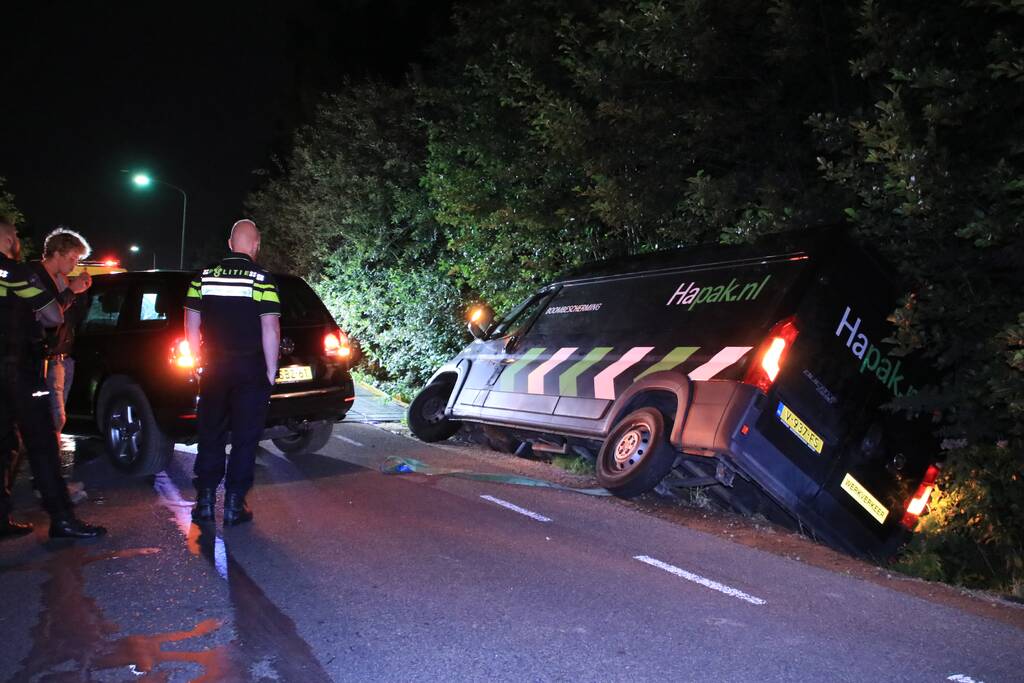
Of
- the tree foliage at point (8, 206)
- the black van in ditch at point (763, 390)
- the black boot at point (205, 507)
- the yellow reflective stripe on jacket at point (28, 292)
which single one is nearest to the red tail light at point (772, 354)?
the black van in ditch at point (763, 390)

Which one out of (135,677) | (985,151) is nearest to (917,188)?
(985,151)

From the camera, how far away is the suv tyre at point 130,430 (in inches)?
279

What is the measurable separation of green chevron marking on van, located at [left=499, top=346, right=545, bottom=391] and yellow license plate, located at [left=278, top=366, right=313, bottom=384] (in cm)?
179

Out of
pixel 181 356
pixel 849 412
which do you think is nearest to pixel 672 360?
pixel 849 412

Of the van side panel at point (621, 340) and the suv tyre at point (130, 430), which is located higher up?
the van side panel at point (621, 340)

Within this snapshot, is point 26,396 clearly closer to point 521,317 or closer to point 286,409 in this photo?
point 286,409

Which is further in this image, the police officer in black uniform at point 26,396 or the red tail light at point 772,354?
the red tail light at point 772,354

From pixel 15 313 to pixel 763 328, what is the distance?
15.3 feet

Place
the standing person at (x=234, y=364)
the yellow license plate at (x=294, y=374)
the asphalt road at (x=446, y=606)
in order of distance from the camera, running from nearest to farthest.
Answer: the asphalt road at (x=446, y=606) → the standing person at (x=234, y=364) → the yellow license plate at (x=294, y=374)

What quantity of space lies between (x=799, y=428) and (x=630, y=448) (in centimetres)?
131

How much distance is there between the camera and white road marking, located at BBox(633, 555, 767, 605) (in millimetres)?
4508

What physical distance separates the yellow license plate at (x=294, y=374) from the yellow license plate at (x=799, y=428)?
4018 millimetres

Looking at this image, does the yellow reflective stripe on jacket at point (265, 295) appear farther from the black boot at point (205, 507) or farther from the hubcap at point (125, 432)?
the hubcap at point (125, 432)

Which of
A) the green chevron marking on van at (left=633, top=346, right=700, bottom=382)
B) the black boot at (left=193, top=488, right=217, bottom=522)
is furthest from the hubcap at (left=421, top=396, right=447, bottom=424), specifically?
the black boot at (left=193, top=488, right=217, bottom=522)
